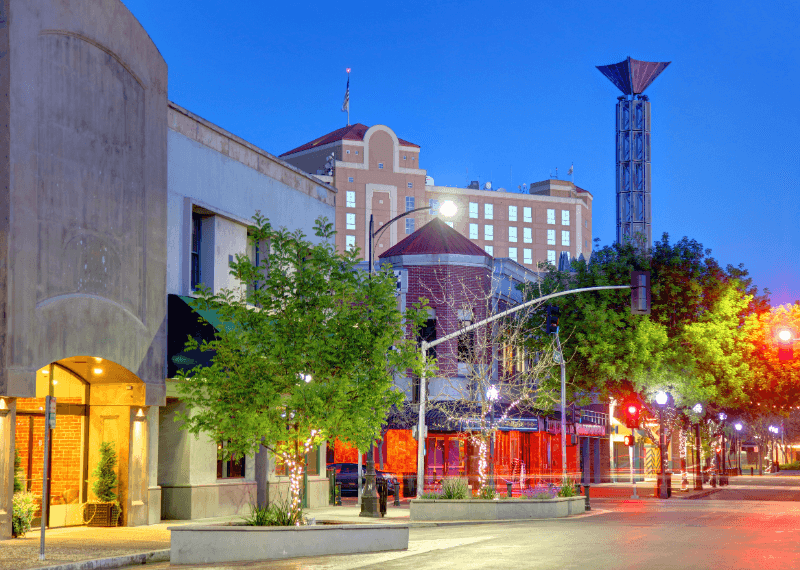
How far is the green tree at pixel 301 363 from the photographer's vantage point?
19.6 meters

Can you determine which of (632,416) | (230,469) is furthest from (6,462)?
(632,416)

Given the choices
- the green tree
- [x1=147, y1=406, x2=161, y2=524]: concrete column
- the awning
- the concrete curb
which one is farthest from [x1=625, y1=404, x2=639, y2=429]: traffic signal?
the concrete curb

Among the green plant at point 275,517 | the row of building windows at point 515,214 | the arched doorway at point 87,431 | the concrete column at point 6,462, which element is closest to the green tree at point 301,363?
the green plant at point 275,517

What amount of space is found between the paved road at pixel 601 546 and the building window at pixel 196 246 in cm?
887

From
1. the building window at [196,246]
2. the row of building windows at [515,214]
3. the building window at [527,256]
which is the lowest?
the building window at [196,246]

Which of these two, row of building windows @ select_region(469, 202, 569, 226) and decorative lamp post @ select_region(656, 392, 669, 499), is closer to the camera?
decorative lamp post @ select_region(656, 392, 669, 499)

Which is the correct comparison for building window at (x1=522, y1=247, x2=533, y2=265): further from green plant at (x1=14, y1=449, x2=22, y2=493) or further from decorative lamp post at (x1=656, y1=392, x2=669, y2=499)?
green plant at (x1=14, y1=449, x2=22, y2=493)

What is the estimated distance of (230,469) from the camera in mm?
28859

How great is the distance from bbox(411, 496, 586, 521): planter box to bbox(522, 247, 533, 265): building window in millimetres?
109809

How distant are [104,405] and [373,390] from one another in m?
7.95

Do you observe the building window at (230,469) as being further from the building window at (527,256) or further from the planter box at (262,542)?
the building window at (527,256)

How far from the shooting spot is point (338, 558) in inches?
729

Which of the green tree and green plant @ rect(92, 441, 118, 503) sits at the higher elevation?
the green tree

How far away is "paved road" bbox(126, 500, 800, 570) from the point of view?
671 inches
